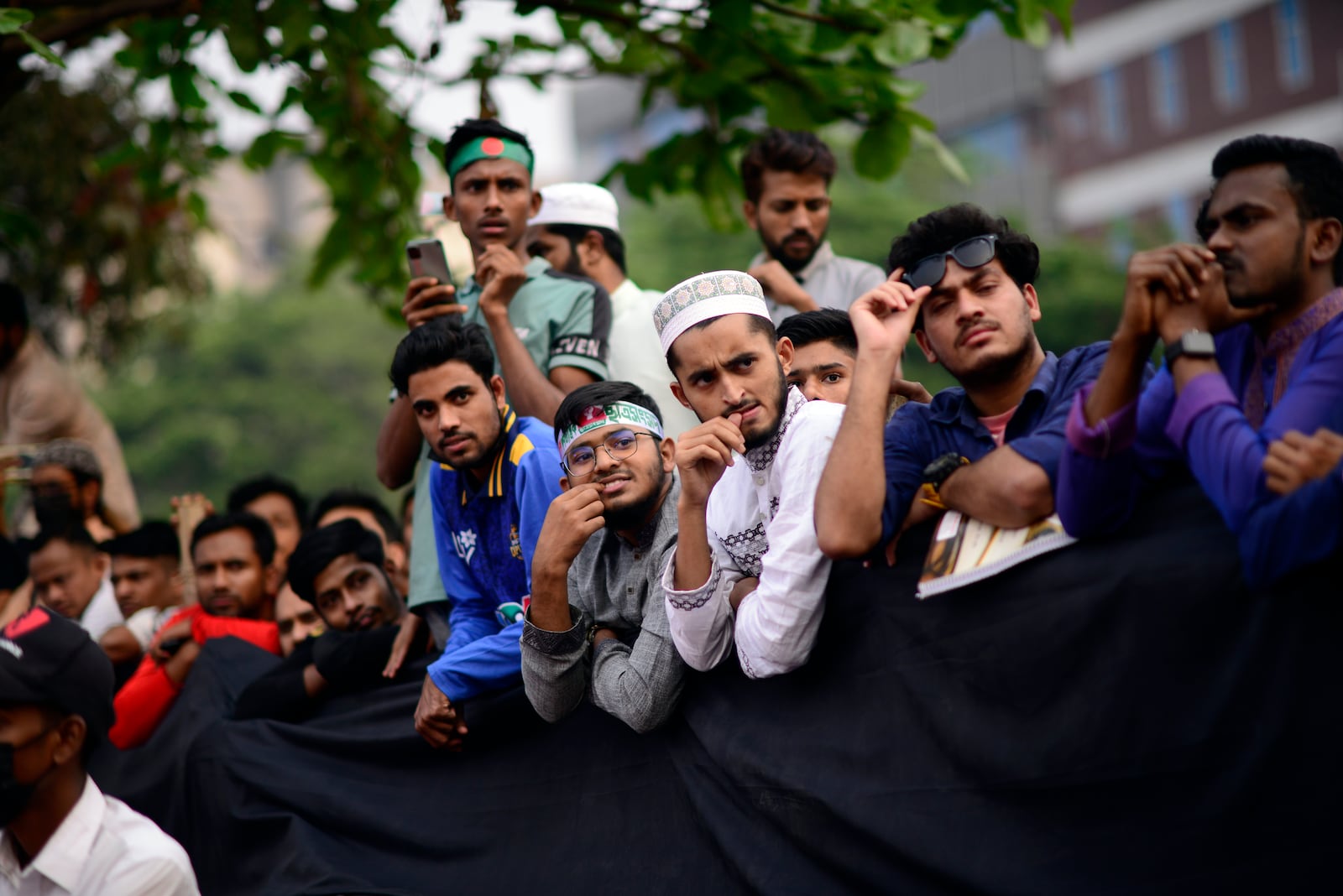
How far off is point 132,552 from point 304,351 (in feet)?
113

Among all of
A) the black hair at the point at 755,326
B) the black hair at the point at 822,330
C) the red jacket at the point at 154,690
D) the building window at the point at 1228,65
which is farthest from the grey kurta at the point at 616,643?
the building window at the point at 1228,65

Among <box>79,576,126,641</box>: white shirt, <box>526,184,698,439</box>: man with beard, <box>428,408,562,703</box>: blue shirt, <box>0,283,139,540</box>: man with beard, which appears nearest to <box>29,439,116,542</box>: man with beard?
<box>0,283,139,540</box>: man with beard

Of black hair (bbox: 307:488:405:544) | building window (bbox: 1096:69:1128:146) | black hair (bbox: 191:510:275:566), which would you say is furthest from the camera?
building window (bbox: 1096:69:1128:146)

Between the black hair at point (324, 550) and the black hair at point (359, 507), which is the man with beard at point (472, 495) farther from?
the black hair at point (359, 507)

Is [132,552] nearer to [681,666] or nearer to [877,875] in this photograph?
[681,666]

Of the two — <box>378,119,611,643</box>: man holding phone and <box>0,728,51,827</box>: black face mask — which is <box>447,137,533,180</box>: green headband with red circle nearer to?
<box>378,119,611,643</box>: man holding phone

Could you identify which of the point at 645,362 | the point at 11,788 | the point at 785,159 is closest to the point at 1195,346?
the point at 11,788

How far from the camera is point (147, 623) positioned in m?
7.00

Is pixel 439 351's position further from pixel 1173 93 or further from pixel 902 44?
pixel 1173 93

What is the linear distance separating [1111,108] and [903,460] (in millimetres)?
36897

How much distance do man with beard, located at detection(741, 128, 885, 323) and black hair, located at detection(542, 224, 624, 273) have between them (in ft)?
2.20

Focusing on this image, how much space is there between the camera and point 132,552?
719 centimetres

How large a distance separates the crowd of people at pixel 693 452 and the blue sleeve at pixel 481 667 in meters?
0.01

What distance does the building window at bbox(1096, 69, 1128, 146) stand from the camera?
123 feet
